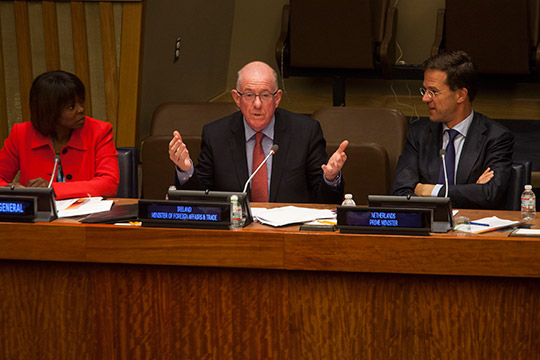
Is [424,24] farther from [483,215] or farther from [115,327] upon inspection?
[115,327]

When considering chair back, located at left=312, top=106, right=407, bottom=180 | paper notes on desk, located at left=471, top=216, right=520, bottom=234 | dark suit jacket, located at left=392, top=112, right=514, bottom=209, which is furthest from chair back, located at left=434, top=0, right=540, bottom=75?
paper notes on desk, located at left=471, top=216, right=520, bottom=234

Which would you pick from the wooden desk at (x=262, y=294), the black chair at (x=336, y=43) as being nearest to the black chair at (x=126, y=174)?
the wooden desk at (x=262, y=294)

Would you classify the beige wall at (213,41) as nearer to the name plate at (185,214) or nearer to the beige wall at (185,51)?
the beige wall at (185,51)

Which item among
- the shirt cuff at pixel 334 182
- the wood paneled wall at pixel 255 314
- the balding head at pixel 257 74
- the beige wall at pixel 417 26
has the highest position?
the beige wall at pixel 417 26

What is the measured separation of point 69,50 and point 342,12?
192cm

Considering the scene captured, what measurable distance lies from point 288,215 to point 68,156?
41.4 inches

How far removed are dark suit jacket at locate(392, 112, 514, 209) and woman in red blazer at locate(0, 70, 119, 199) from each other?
1.10 m

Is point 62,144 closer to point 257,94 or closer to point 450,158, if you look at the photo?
point 257,94

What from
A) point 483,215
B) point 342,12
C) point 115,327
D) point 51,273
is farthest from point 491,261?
point 342,12

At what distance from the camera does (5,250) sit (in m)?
2.11

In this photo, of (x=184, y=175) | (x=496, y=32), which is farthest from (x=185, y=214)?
(x=496, y=32)

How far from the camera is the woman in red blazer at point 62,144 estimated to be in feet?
9.09

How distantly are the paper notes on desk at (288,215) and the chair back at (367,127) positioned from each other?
1166 mm

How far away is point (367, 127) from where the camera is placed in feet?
11.6
